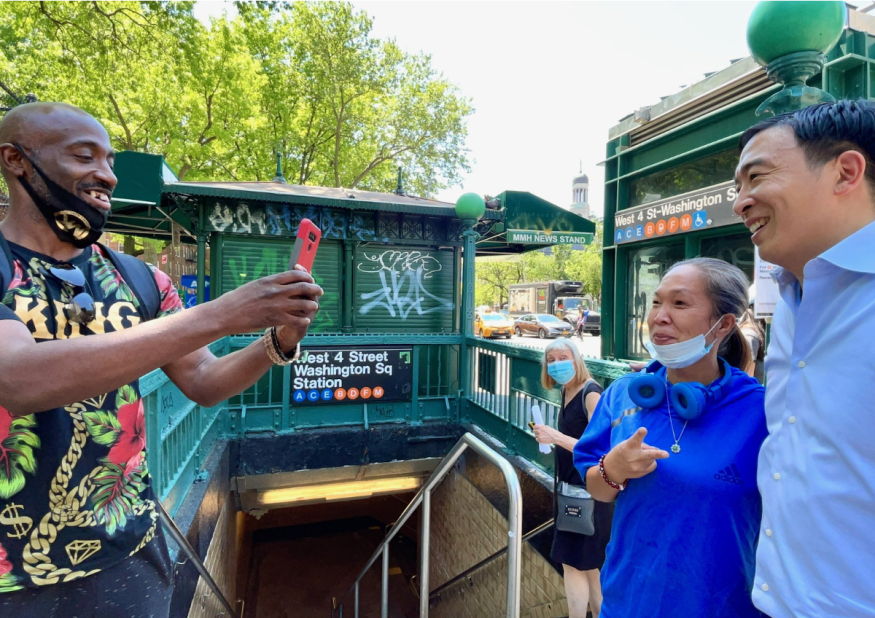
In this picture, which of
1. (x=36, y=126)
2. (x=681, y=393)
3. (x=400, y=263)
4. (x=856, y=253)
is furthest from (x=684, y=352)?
(x=400, y=263)

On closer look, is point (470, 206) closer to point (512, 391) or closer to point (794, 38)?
point (512, 391)

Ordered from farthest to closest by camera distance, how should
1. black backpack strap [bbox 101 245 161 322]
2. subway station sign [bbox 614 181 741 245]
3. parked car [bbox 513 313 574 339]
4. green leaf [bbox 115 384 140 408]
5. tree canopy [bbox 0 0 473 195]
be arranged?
parked car [bbox 513 313 574 339] < tree canopy [bbox 0 0 473 195] < subway station sign [bbox 614 181 741 245] < black backpack strap [bbox 101 245 161 322] < green leaf [bbox 115 384 140 408]

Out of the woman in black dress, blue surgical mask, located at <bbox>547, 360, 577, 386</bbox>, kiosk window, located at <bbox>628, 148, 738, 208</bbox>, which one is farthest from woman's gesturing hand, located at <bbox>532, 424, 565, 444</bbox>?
kiosk window, located at <bbox>628, 148, 738, 208</bbox>

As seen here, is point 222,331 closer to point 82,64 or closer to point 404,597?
point 404,597

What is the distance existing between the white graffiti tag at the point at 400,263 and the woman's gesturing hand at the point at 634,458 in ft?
20.7

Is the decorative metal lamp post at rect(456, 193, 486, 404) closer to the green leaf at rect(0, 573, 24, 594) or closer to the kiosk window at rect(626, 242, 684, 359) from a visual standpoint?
the kiosk window at rect(626, 242, 684, 359)

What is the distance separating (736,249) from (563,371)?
Result: 4.25m

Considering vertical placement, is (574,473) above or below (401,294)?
below

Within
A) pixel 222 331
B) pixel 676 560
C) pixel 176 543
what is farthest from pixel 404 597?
pixel 222 331

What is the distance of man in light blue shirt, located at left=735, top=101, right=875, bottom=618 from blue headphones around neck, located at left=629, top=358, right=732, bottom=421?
0.19 metres

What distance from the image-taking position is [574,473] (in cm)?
305

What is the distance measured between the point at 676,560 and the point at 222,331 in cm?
150

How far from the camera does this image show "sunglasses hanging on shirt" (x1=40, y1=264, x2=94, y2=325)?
1267 millimetres

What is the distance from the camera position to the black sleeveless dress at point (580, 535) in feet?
9.83
